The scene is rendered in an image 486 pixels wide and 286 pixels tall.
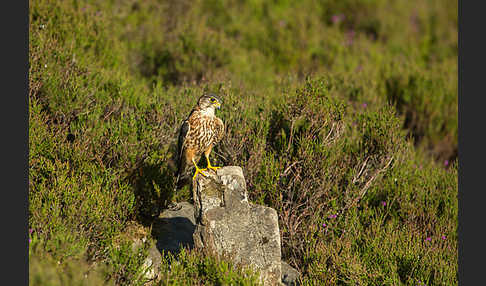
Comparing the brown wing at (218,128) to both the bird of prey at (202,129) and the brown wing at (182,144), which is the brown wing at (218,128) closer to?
the bird of prey at (202,129)

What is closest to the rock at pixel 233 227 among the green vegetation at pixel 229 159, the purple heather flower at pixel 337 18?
the green vegetation at pixel 229 159

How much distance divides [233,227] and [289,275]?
1.00m

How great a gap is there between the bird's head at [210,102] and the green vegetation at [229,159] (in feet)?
2.94

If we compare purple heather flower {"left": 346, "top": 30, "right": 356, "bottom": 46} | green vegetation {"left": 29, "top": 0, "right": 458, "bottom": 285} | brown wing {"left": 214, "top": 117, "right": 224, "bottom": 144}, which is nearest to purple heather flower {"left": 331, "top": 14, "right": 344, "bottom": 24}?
purple heather flower {"left": 346, "top": 30, "right": 356, "bottom": 46}

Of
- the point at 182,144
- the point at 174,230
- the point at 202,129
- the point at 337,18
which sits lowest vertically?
the point at 174,230

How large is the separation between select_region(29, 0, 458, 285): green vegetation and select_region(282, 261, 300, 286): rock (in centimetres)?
13

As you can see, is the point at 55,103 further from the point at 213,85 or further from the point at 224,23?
the point at 224,23

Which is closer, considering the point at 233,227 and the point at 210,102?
the point at 233,227

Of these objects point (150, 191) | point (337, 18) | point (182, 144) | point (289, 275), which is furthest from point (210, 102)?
point (337, 18)

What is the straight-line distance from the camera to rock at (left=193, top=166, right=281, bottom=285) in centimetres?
445

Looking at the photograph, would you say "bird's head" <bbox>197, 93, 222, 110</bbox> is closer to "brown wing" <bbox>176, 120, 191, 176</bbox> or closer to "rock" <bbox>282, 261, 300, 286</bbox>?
"brown wing" <bbox>176, 120, 191, 176</bbox>

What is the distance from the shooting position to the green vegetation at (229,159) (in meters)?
4.59

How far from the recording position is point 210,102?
487 centimetres

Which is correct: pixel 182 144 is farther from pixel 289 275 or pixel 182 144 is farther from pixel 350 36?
pixel 350 36
